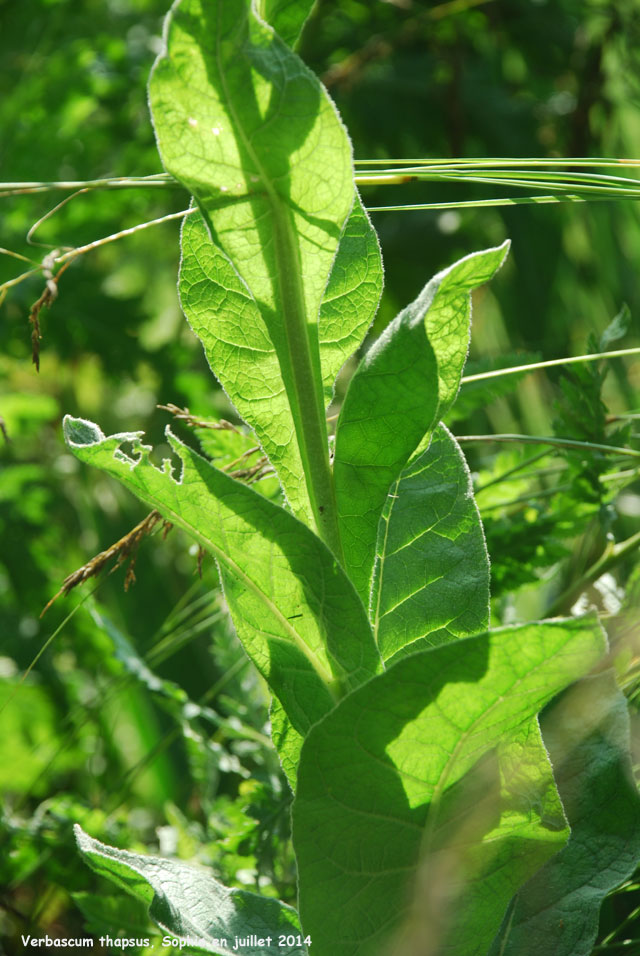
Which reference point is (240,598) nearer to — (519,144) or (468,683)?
(468,683)

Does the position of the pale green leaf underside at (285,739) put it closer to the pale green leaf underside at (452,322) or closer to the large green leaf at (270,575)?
the large green leaf at (270,575)

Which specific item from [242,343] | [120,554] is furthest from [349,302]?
[120,554]

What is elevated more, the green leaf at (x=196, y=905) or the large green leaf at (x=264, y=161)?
the large green leaf at (x=264, y=161)

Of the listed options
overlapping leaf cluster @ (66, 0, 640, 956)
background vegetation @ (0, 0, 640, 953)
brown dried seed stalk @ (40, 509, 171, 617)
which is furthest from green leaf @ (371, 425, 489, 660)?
background vegetation @ (0, 0, 640, 953)

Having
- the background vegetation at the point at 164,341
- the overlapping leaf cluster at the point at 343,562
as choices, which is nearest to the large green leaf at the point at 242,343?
the overlapping leaf cluster at the point at 343,562

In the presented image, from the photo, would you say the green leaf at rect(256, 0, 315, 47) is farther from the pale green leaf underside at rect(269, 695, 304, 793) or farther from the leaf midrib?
the pale green leaf underside at rect(269, 695, 304, 793)
